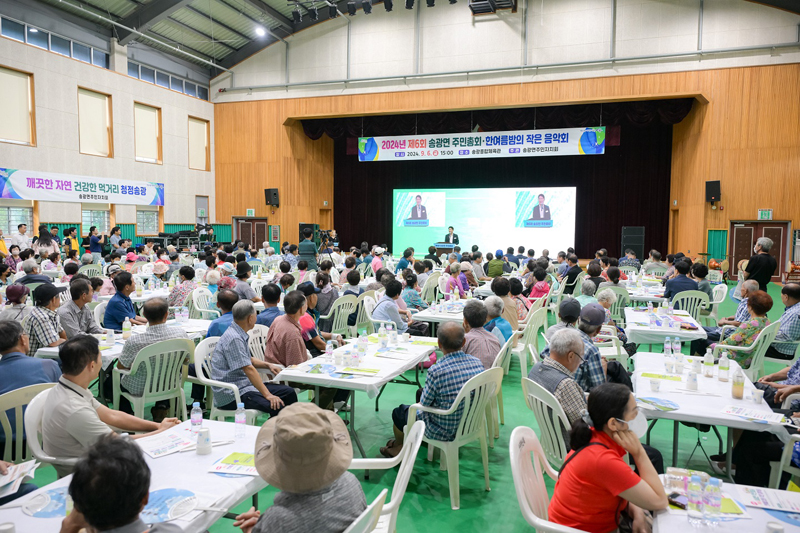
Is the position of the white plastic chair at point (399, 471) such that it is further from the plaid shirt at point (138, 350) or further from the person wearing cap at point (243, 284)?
the person wearing cap at point (243, 284)

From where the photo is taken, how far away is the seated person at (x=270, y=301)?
486 cm

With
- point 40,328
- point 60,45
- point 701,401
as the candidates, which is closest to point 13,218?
point 60,45

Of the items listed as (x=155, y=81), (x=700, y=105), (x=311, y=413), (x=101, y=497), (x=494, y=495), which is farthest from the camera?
(x=155, y=81)

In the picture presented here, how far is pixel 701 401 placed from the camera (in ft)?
11.1

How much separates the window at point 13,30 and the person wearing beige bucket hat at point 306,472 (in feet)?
51.6

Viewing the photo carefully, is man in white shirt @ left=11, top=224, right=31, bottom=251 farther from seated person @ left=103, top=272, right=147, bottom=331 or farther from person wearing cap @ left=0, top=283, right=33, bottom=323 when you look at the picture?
person wearing cap @ left=0, top=283, right=33, bottom=323

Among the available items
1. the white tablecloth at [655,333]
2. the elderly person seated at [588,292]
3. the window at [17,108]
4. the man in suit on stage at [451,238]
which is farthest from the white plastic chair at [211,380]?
the man in suit on stage at [451,238]

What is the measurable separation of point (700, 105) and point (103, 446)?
17109mm

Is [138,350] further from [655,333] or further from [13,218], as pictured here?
[13,218]

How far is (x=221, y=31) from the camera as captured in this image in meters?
17.6

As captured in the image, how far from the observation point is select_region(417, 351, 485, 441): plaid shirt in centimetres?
341

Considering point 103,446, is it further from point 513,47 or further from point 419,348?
point 513,47

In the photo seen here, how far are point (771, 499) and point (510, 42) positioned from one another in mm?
15748

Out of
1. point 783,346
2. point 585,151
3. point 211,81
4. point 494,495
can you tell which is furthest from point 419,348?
point 211,81
